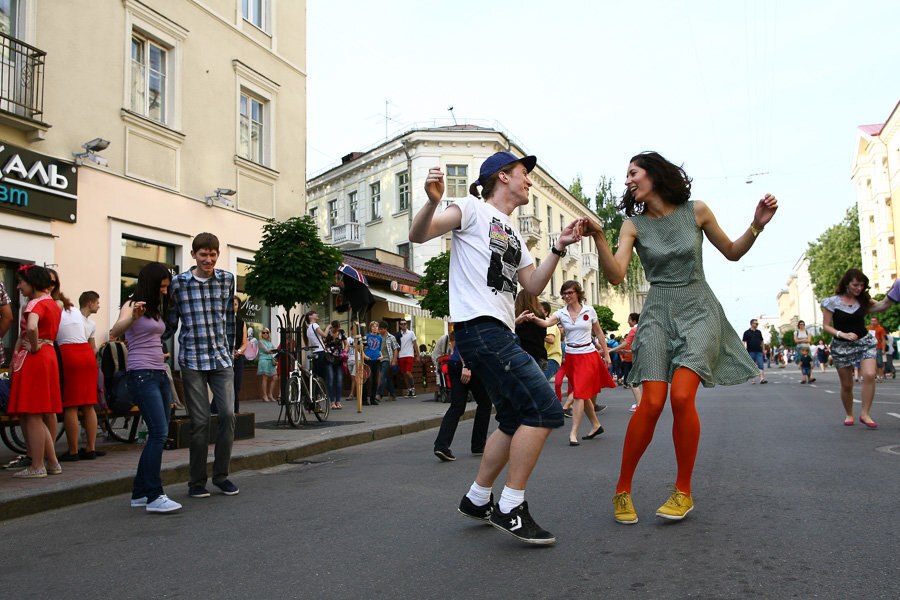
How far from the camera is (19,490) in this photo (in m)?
5.29

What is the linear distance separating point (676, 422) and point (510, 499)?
1.06 m

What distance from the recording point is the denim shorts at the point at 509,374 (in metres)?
3.57

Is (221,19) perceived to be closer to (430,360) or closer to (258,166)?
(258,166)

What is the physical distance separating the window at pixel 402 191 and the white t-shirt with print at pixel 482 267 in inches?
1264

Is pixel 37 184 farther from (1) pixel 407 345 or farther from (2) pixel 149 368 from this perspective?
(1) pixel 407 345

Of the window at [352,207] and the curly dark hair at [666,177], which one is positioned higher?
the window at [352,207]

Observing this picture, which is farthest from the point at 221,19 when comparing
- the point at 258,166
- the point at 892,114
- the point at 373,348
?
the point at 892,114

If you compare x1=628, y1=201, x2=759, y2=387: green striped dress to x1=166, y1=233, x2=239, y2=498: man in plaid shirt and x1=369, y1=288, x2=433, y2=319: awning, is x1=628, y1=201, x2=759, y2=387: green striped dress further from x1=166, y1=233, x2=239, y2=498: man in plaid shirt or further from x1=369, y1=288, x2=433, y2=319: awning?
x1=369, y1=288, x2=433, y2=319: awning

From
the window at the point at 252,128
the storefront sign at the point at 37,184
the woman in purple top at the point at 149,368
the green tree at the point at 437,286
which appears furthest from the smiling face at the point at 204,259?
the green tree at the point at 437,286

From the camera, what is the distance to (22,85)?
11.2 metres

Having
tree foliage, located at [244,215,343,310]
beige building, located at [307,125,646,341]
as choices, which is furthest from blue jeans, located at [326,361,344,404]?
beige building, located at [307,125,646,341]

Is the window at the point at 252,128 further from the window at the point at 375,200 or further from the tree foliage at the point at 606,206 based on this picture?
the tree foliage at the point at 606,206

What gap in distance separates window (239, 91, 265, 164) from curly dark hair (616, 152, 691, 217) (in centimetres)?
1389

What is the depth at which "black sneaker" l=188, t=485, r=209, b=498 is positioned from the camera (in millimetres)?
5473
